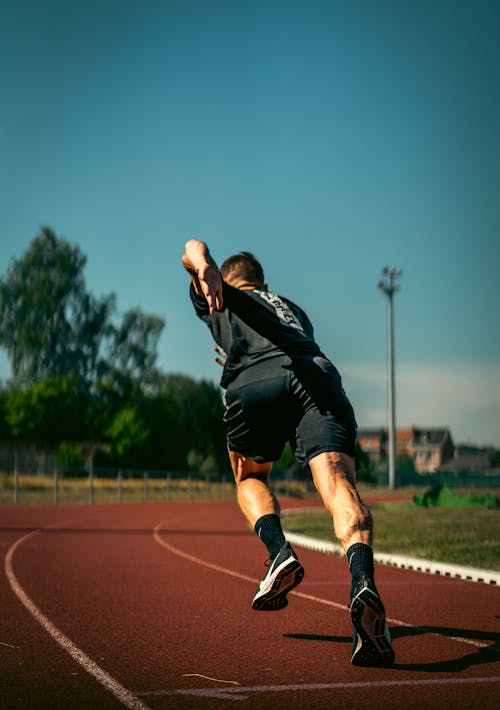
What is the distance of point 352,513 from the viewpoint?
4.11 meters

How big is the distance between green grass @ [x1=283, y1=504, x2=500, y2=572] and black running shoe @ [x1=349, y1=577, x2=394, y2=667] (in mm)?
6014

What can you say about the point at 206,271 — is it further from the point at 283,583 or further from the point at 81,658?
the point at 81,658

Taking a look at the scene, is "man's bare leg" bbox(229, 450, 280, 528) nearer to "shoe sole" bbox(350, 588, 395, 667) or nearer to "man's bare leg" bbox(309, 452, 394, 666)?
"man's bare leg" bbox(309, 452, 394, 666)

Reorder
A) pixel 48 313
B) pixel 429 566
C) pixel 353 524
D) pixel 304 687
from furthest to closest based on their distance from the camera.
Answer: pixel 48 313 → pixel 429 566 → pixel 353 524 → pixel 304 687

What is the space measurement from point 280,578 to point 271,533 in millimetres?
327

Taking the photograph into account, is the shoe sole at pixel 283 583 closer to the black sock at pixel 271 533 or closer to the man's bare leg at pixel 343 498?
the black sock at pixel 271 533

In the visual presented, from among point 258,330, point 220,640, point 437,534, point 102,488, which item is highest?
point 258,330

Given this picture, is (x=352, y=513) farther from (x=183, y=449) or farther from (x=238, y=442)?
(x=183, y=449)

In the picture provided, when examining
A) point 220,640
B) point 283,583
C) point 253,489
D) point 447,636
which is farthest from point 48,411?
point 283,583

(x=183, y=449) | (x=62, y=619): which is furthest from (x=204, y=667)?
(x=183, y=449)

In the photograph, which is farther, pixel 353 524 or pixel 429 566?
pixel 429 566

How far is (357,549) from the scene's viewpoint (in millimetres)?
3990

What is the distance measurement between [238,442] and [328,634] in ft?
5.03

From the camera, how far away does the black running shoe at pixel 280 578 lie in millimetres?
4254
